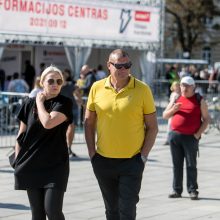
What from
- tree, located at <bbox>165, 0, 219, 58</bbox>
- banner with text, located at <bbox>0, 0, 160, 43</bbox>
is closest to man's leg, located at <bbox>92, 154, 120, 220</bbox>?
banner with text, located at <bbox>0, 0, 160, 43</bbox>

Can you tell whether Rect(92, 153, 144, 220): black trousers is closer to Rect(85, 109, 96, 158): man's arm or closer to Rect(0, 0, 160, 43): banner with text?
Rect(85, 109, 96, 158): man's arm

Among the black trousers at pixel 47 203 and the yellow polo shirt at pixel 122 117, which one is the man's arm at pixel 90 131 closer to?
the yellow polo shirt at pixel 122 117

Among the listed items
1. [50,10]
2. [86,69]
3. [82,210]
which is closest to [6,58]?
[50,10]

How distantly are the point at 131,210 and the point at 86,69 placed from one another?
1339cm

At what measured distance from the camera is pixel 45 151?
569 centimetres

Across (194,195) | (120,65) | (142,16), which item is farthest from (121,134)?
(142,16)

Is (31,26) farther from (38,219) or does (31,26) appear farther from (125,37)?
(38,219)

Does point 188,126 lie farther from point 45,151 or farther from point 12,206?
point 45,151

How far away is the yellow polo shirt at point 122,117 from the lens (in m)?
5.84

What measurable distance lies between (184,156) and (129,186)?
390cm

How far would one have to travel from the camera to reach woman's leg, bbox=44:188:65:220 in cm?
560

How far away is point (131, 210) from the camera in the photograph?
229 inches

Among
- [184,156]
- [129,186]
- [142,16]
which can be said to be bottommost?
[184,156]

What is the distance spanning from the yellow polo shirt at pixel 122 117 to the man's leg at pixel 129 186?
0.08 metres
